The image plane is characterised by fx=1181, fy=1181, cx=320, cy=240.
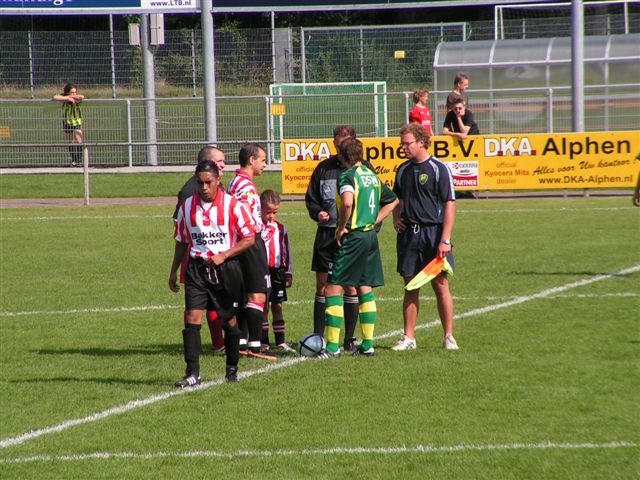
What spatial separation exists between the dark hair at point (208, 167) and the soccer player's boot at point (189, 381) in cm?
156

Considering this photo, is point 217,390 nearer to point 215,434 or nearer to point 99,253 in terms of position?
point 215,434

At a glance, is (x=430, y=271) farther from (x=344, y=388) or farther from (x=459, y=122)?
(x=459, y=122)

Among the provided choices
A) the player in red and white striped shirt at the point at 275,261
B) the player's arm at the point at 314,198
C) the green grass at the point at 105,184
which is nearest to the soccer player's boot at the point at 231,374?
the player in red and white striped shirt at the point at 275,261

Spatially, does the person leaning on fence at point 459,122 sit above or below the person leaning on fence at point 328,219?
above

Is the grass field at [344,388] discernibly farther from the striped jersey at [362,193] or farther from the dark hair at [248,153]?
the dark hair at [248,153]

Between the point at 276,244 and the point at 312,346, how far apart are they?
1.21 meters

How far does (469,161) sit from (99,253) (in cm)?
890

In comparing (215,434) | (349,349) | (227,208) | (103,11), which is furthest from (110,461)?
(103,11)

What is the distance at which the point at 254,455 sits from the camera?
7148 millimetres

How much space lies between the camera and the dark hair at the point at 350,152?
32.4ft

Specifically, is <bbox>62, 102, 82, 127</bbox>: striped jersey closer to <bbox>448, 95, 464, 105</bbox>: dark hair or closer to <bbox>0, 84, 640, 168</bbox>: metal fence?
<bbox>0, 84, 640, 168</bbox>: metal fence

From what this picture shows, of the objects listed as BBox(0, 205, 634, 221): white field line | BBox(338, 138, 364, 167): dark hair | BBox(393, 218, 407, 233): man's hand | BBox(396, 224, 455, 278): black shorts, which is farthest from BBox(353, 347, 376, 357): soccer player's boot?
BBox(0, 205, 634, 221): white field line

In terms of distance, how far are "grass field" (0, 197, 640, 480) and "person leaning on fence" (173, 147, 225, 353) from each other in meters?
0.32

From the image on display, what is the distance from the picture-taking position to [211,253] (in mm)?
8969
